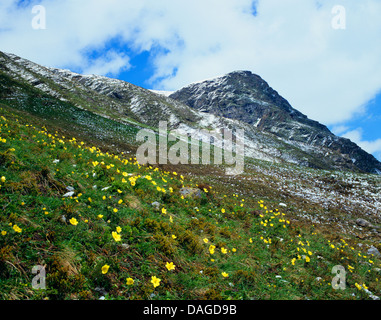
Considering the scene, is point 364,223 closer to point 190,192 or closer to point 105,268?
point 190,192

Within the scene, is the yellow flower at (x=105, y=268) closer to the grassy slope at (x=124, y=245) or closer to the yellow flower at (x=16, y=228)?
the grassy slope at (x=124, y=245)

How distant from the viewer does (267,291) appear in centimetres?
455

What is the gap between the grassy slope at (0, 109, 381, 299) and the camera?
3.32 m

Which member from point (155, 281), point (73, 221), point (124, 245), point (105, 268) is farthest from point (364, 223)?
point (73, 221)

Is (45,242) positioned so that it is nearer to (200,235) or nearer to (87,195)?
(87,195)

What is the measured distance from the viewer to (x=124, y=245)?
4.21 metres

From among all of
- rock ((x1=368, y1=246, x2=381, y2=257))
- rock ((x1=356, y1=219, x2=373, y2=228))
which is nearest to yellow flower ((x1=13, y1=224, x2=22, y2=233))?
rock ((x1=368, y1=246, x2=381, y2=257))

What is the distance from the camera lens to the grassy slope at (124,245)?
3320 millimetres

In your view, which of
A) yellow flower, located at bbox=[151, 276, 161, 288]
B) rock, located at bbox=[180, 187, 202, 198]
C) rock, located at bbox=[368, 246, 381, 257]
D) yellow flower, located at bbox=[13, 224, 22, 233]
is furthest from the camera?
rock, located at bbox=[368, 246, 381, 257]

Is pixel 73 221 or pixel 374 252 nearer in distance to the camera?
pixel 73 221

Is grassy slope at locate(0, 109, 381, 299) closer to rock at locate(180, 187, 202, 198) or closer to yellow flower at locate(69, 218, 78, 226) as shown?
yellow flower at locate(69, 218, 78, 226)

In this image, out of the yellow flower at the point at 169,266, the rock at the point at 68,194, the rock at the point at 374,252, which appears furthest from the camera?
the rock at the point at 374,252

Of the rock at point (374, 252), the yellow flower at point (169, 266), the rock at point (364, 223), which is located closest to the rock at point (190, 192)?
the yellow flower at point (169, 266)

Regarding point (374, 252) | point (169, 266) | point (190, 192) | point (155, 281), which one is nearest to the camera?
point (155, 281)
